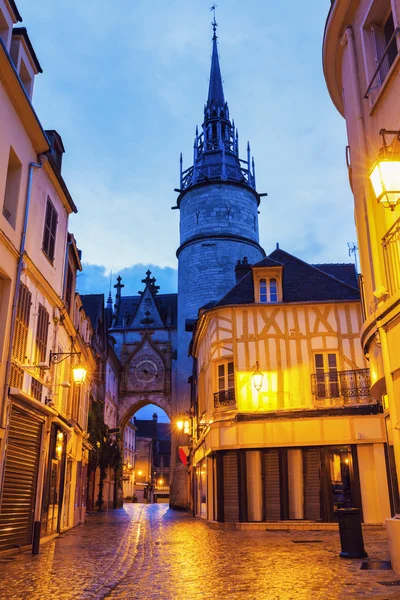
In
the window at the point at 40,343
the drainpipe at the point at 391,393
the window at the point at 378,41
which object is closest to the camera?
the drainpipe at the point at 391,393

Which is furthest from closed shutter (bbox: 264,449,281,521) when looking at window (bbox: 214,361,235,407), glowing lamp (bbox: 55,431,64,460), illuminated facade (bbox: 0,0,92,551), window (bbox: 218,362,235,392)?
glowing lamp (bbox: 55,431,64,460)

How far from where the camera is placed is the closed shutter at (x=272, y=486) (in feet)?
51.0

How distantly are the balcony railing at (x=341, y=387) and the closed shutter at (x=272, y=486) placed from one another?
1930 millimetres

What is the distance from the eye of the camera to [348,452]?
1553cm

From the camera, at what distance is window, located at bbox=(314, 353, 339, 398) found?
16062 mm

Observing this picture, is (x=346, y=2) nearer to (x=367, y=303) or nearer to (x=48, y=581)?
(x=367, y=303)

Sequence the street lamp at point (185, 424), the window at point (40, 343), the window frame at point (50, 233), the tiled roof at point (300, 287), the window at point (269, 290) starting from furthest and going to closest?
the street lamp at point (185, 424), the window at point (269, 290), the tiled roof at point (300, 287), the window frame at point (50, 233), the window at point (40, 343)

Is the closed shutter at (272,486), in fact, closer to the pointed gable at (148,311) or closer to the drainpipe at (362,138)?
the drainpipe at (362,138)

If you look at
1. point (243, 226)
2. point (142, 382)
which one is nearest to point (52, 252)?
point (243, 226)

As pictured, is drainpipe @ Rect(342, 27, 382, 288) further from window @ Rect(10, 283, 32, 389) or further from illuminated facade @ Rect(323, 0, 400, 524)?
window @ Rect(10, 283, 32, 389)

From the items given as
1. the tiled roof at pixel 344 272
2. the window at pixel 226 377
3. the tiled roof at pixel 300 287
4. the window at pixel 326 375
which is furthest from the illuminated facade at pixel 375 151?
the tiled roof at pixel 344 272

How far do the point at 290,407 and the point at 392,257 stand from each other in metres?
10.3

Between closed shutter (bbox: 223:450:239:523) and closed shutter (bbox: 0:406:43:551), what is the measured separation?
6762 millimetres

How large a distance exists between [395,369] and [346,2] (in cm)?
479
